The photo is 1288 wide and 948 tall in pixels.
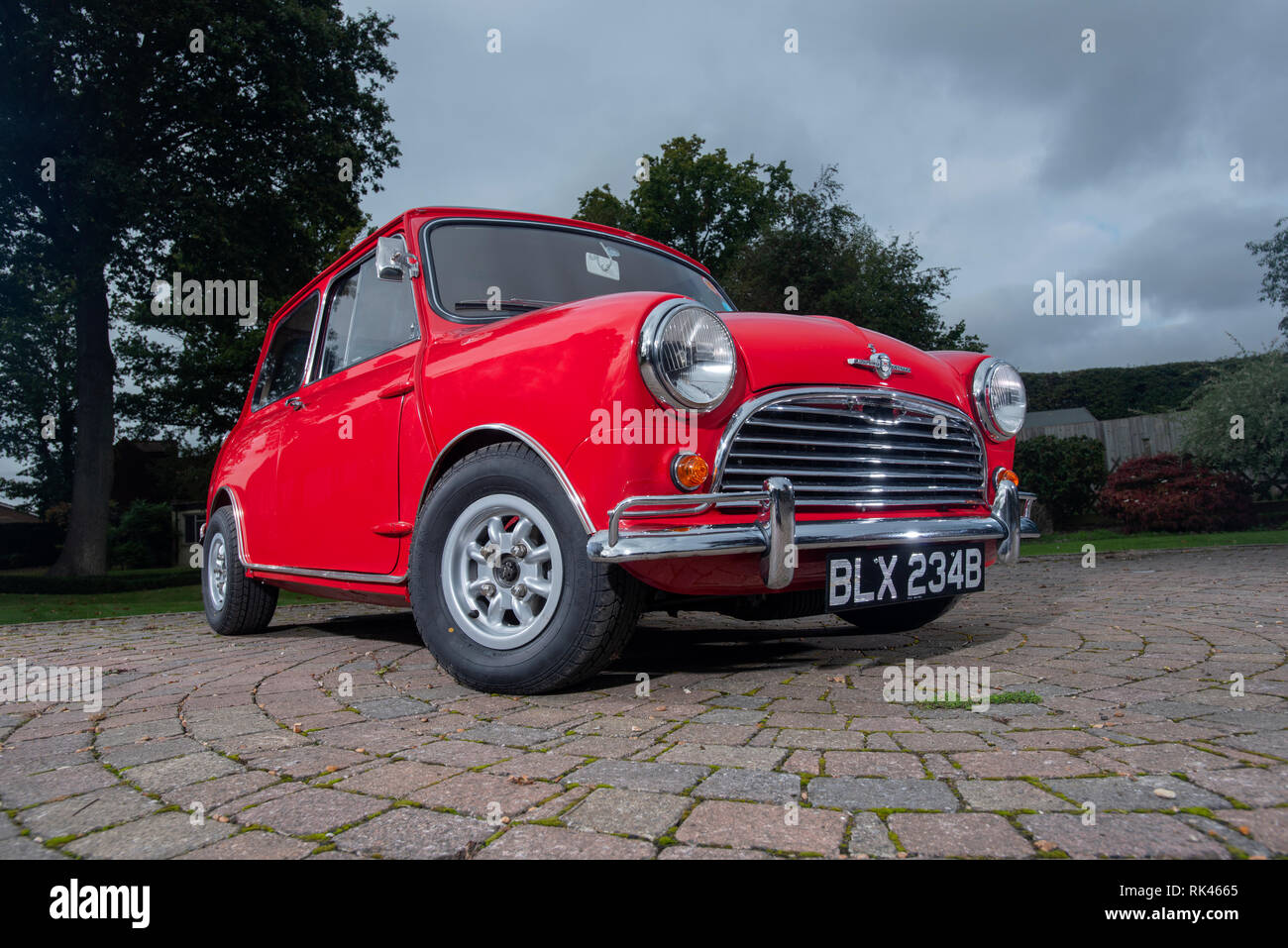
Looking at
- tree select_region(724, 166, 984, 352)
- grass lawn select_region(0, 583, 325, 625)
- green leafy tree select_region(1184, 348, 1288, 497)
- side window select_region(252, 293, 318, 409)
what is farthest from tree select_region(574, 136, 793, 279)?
side window select_region(252, 293, 318, 409)

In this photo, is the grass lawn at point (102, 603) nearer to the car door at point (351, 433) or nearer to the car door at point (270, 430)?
the car door at point (270, 430)

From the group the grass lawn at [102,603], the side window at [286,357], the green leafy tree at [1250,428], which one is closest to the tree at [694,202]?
the green leafy tree at [1250,428]

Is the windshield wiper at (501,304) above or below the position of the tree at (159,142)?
below

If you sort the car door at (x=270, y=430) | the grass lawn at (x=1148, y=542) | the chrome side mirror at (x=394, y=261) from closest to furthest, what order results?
the chrome side mirror at (x=394, y=261)
the car door at (x=270, y=430)
the grass lawn at (x=1148, y=542)

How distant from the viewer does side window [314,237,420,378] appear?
347 centimetres

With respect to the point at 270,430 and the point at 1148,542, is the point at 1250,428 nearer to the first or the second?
the point at 1148,542

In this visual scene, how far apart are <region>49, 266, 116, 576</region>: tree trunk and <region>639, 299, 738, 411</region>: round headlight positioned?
567 inches

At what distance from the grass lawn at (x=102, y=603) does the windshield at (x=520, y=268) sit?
594cm

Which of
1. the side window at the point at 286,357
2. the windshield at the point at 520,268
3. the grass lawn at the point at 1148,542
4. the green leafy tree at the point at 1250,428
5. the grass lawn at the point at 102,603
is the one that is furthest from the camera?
the green leafy tree at the point at 1250,428

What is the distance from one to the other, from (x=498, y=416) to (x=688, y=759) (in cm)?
129

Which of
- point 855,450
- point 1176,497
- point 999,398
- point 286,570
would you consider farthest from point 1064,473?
point 286,570

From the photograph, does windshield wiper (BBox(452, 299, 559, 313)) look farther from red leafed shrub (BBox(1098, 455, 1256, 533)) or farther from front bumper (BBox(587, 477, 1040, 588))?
red leafed shrub (BBox(1098, 455, 1256, 533))

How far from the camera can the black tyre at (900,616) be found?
12.6 feet

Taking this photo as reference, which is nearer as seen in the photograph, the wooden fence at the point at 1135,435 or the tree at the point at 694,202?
the wooden fence at the point at 1135,435
